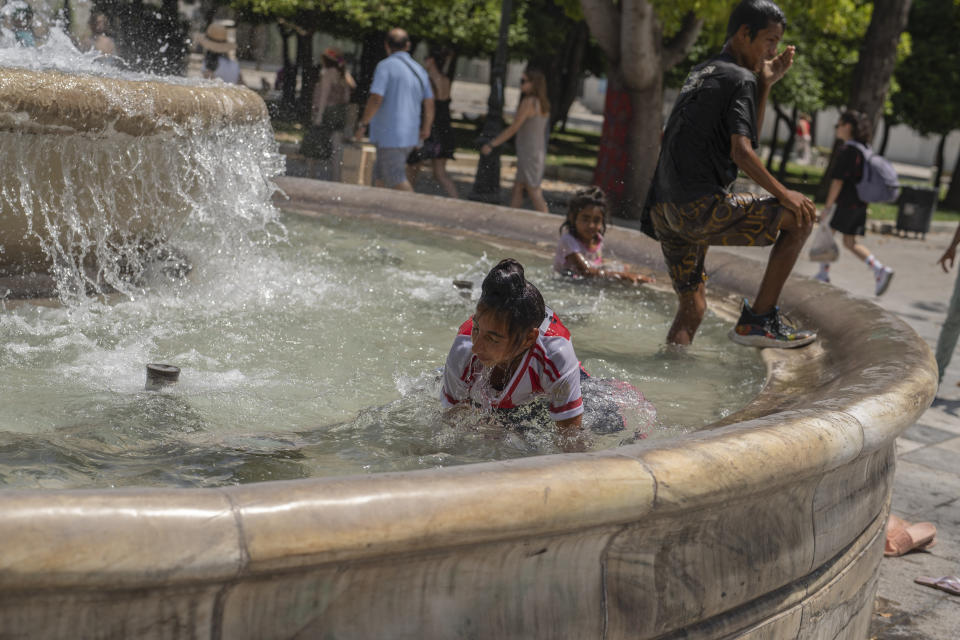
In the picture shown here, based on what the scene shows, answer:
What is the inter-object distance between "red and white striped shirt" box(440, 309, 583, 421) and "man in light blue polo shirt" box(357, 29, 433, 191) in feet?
21.8

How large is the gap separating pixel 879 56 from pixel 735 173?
550 inches

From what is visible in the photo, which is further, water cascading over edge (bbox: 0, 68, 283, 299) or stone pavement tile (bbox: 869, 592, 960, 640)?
water cascading over edge (bbox: 0, 68, 283, 299)

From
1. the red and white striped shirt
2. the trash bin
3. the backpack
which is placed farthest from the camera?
the trash bin

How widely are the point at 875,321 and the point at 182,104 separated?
3312 millimetres

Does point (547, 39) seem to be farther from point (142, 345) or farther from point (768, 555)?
point (768, 555)

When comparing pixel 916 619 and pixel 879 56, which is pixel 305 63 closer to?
pixel 879 56

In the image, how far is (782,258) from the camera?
524 centimetres

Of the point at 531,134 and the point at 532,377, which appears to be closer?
the point at 532,377

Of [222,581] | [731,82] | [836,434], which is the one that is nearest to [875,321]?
[731,82]

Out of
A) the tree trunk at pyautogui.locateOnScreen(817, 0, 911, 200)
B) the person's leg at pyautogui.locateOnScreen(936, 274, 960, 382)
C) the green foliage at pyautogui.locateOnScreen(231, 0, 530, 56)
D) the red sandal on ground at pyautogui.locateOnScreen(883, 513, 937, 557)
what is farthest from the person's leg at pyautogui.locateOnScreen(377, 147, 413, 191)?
the green foliage at pyautogui.locateOnScreen(231, 0, 530, 56)

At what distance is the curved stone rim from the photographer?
457 cm

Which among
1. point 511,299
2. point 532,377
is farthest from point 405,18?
point 511,299

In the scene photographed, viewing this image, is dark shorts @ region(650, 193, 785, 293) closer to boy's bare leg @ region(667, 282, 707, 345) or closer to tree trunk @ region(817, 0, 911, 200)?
boy's bare leg @ region(667, 282, 707, 345)

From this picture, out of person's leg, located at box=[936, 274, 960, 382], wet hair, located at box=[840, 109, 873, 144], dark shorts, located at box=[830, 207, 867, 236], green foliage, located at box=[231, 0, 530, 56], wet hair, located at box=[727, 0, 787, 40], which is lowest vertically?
person's leg, located at box=[936, 274, 960, 382]
